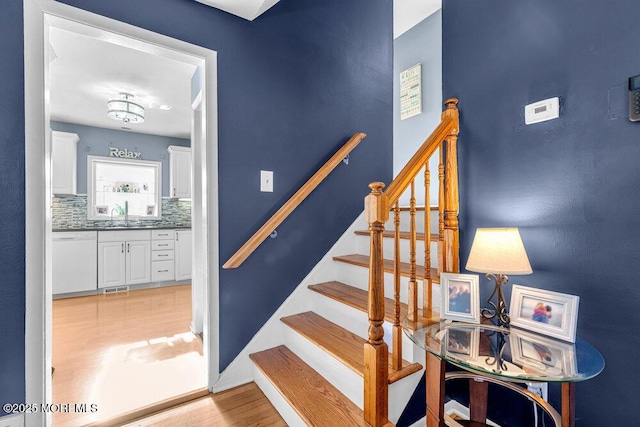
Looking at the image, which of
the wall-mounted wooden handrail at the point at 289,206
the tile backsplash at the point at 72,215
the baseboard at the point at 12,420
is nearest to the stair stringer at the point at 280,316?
the wall-mounted wooden handrail at the point at 289,206

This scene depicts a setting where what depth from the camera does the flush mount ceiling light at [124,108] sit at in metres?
3.64

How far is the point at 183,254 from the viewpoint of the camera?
5.12m

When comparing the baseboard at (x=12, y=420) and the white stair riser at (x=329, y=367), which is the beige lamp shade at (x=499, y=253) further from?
the baseboard at (x=12, y=420)

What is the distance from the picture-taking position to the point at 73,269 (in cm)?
425

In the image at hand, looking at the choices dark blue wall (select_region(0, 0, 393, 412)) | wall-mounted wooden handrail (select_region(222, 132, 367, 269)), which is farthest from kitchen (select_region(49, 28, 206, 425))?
wall-mounted wooden handrail (select_region(222, 132, 367, 269))

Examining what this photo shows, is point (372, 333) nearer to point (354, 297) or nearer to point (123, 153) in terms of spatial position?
point (354, 297)

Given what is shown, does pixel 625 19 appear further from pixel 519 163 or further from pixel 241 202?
pixel 241 202

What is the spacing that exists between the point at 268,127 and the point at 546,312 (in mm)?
1845

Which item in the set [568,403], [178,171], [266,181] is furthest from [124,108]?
[568,403]

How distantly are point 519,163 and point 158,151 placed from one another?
5.68 meters

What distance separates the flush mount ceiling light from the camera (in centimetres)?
364

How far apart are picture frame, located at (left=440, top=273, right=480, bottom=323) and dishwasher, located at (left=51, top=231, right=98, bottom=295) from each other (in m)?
4.93

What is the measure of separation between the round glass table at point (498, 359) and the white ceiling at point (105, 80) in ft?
9.08

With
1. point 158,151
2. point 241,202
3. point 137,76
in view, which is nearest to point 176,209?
point 158,151
